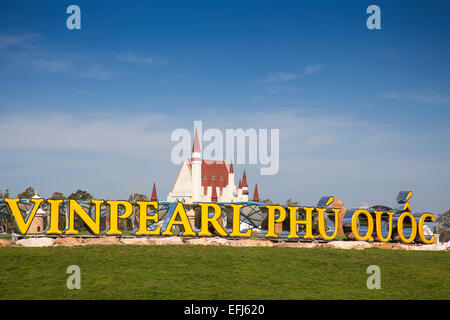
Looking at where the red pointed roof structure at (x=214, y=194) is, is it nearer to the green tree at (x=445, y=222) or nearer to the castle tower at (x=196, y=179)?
the castle tower at (x=196, y=179)

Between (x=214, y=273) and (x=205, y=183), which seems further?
(x=205, y=183)

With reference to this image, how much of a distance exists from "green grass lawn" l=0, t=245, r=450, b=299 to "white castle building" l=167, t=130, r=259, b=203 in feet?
178

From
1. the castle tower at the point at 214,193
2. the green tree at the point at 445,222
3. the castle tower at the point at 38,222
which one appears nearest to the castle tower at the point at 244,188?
the castle tower at the point at 214,193

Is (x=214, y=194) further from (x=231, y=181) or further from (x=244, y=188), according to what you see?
(x=244, y=188)

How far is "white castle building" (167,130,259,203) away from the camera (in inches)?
3282

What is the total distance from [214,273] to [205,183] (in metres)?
70.4

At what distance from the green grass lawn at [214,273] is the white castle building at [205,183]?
178 ft

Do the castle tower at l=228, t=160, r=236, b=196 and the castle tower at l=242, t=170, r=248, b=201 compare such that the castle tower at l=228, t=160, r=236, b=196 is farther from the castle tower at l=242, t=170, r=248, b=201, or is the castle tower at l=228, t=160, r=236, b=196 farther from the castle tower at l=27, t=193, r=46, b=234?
the castle tower at l=27, t=193, r=46, b=234

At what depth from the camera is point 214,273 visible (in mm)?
20000

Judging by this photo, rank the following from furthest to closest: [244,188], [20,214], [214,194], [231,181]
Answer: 1. [244,188]
2. [231,181]
3. [214,194]
4. [20,214]

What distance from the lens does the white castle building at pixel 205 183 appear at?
8338cm

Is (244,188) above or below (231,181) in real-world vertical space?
below

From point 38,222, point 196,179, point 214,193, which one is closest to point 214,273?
point 38,222

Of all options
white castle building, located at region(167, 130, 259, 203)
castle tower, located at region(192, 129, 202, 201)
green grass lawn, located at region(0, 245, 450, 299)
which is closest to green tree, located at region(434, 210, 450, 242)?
white castle building, located at region(167, 130, 259, 203)
